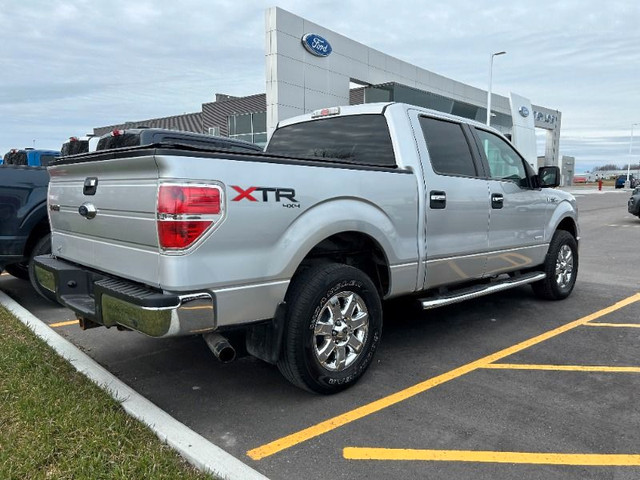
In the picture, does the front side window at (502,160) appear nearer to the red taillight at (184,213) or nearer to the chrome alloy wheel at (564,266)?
the chrome alloy wheel at (564,266)

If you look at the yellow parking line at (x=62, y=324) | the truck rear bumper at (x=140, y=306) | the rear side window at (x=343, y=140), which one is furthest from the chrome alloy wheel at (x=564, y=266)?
the yellow parking line at (x=62, y=324)

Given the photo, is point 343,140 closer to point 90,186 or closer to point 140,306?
point 90,186

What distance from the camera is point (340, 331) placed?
3.41 m

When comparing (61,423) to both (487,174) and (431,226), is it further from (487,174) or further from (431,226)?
(487,174)

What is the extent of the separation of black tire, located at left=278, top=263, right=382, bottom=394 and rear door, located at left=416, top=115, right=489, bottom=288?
0.84 m

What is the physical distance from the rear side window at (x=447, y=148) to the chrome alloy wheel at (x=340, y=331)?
142cm

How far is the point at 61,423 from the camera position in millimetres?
2896

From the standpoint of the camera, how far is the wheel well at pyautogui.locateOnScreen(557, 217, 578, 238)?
20.3 feet

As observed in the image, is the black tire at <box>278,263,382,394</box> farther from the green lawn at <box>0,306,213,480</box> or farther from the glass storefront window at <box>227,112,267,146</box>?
Result: the glass storefront window at <box>227,112,267,146</box>

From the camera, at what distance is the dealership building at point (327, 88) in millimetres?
20109

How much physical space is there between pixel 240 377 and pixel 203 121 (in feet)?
134

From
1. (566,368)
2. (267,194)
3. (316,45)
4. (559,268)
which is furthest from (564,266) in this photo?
(316,45)

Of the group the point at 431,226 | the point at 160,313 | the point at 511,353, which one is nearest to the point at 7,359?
the point at 160,313

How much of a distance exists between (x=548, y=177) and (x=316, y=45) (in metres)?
17.6
